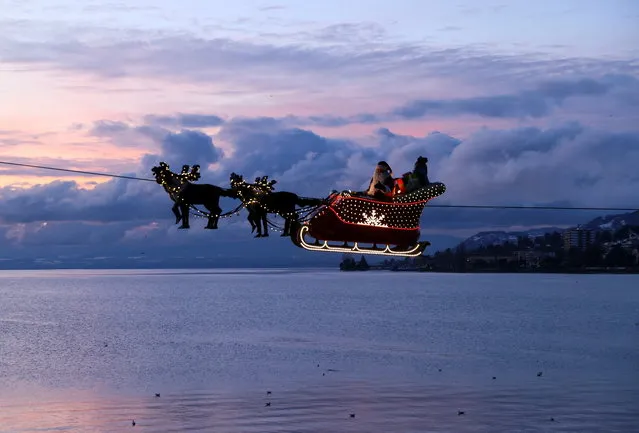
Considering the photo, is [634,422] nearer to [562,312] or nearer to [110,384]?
[110,384]

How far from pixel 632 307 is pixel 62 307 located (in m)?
102

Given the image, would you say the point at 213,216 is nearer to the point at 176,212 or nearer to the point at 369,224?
the point at 176,212

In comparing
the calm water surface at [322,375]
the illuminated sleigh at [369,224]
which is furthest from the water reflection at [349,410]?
the illuminated sleigh at [369,224]

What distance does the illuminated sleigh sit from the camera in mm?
18406

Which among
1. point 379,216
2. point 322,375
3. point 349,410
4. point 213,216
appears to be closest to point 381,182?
point 379,216

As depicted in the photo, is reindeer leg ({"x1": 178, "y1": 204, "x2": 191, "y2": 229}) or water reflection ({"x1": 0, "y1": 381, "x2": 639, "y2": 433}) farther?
water reflection ({"x1": 0, "y1": 381, "x2": 639, "y2": 433})

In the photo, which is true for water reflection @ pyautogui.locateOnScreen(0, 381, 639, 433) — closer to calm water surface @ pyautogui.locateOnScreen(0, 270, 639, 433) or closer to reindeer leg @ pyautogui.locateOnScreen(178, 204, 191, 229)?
calm water surface @ pyautogui.locateOnScreen(0, 270, 639, 433)

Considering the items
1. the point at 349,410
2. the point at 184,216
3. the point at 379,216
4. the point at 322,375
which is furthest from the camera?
the point at 322,375

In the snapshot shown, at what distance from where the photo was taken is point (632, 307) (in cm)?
18150

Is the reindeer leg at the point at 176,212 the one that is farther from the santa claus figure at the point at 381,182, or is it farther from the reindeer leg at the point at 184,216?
the santa claus figure at the point at 381,182

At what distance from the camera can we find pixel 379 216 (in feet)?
61.9

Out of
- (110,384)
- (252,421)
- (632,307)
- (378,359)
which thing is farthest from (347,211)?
(632,307)

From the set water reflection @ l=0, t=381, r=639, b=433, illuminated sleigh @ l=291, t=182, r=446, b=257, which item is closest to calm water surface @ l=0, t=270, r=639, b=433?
water reflection @ l=0, t=381, r=639, b=433

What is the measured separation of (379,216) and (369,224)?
10.0 inches
